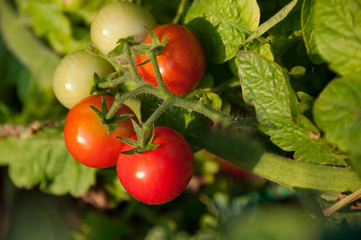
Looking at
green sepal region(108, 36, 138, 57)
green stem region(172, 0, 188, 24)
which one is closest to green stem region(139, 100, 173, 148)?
green sepal region(108, 36, 138, 57)

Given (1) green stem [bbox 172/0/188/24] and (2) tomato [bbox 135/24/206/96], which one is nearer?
(2) tomato [bbox 135/24/206/96]

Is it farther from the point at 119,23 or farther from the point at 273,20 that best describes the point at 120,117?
the point at 273,20

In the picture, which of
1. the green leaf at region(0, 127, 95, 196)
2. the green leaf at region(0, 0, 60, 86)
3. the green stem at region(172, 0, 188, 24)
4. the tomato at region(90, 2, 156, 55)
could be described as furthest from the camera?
the green leaf at region(0, 0, 60, 86)

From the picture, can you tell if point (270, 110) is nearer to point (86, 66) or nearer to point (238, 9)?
point (238, 9)

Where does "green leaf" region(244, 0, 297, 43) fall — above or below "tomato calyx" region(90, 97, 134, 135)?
above

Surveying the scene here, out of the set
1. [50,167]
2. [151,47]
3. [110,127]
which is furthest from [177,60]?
[50,167]

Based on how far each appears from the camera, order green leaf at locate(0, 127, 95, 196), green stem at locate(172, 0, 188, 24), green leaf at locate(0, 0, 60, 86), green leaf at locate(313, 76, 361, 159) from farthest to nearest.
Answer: green leaf at locate(0, 0, 60, 86) < green leaf at locate(0, 127, 95, 196) < green stem at locate(172, 0, 188, 24) < green leaf at locate(313, 76, 361, 159)

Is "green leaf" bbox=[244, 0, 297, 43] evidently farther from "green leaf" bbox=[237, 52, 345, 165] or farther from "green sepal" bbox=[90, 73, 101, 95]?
"green sepal" bbox=[90, 73, 101, 95]

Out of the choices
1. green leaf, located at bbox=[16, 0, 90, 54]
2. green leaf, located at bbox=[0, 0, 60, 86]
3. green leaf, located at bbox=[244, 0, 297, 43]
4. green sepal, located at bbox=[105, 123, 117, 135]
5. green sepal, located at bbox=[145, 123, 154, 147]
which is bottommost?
green leaf, located at bbox=[0, 0, 60, 86]
